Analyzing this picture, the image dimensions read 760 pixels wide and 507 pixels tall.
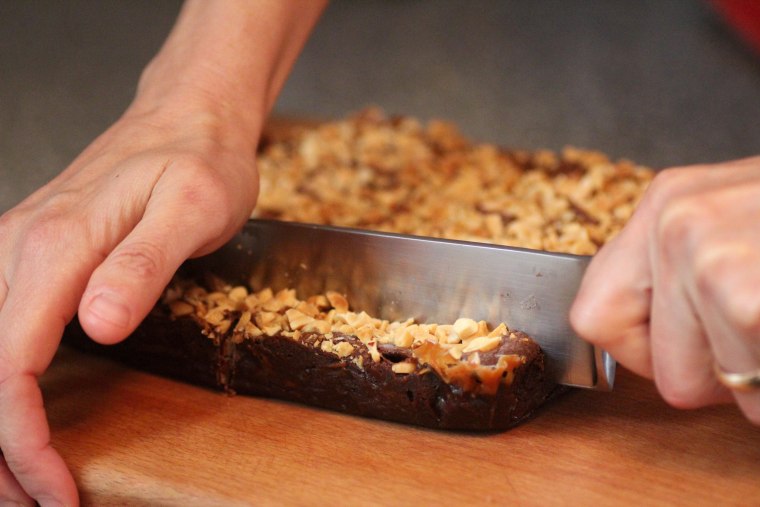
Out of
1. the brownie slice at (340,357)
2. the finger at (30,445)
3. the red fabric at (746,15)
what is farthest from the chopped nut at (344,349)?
the red fabric at (746,15)

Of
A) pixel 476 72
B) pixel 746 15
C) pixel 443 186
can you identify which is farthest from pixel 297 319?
pixel 476 72

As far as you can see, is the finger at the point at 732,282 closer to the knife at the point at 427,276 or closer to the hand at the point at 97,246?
the knife at the point at 427,276

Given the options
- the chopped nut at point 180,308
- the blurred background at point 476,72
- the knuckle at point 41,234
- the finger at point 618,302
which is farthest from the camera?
the blurred background at point 476,72

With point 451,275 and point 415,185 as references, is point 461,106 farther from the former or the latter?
point 451,275

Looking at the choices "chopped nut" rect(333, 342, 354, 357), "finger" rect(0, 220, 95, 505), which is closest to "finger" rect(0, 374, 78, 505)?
"finger" rect(0, 220, 95, 505)

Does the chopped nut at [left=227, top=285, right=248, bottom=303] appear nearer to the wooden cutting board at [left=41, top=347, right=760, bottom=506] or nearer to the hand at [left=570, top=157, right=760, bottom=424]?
the wooden cutting board at [left=41, top=347, right=760, bottom=506]

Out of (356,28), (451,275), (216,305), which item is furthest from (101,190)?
(356,28)
